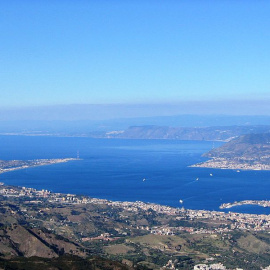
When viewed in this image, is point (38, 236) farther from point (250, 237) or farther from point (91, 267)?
point (250, 237)

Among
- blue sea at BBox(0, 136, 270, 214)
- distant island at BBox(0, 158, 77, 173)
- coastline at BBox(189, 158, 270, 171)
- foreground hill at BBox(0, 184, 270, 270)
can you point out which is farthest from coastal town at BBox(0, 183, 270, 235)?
coastline at BBox(189, 158, 270, 171)

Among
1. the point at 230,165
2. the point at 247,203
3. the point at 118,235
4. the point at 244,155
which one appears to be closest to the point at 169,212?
the point at 118,235

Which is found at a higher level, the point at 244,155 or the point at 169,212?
the point at 169,212

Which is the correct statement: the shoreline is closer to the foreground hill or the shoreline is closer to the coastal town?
the coastal town

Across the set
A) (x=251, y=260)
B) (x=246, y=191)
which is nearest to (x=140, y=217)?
(x=251, y=260)

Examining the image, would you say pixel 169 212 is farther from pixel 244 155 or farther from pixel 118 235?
pixel 244 155

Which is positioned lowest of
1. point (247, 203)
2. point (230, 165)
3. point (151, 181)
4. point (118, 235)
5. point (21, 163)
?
point (230, 165)

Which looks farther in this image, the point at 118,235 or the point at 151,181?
the point at 151,181

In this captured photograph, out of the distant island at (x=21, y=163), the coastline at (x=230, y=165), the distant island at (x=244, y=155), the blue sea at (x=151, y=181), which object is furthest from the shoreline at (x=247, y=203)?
the distant island at (x=21, y=163)

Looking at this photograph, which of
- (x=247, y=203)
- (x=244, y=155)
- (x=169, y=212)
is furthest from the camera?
(x=244, y=155)

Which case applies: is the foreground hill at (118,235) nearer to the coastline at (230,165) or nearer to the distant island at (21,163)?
the distant island at (21,163)
